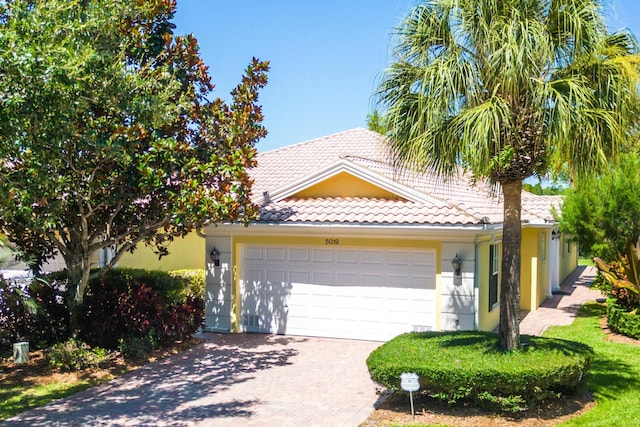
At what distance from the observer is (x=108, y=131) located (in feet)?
35.8

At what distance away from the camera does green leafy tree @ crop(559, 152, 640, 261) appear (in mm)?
16744

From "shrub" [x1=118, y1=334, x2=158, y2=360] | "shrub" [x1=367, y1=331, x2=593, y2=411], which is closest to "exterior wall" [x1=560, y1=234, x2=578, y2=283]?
"shrub" [x1=367, y1=331, x2=593, y2=411]

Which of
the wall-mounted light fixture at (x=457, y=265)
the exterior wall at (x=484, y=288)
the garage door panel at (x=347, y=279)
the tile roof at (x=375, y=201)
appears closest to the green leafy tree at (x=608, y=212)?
the tile roof at (x=375, y=201)

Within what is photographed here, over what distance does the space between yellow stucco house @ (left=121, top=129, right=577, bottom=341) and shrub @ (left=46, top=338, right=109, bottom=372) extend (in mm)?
4151

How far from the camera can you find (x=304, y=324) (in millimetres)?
15180

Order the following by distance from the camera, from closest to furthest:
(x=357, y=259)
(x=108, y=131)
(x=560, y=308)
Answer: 1. (x=108, y=131)
2. (x=357, y=259)
3. (x=560, y=308)

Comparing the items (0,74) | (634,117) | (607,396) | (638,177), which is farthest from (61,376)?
(638,177)

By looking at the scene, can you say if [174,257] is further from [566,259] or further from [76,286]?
[566,259]

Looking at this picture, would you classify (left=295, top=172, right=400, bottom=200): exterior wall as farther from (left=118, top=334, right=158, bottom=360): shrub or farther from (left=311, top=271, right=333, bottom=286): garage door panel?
(left=118, top=334, right=158, bottom=360): shrub

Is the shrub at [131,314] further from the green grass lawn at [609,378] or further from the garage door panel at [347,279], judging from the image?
the green grass lawn at [609,378]

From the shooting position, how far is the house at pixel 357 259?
13461mm

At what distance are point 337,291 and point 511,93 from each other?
740 cm

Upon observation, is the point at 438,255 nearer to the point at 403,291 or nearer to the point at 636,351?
the point at 403,291

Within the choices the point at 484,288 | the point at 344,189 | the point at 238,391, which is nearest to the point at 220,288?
the point at 344,189
